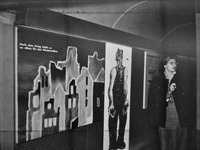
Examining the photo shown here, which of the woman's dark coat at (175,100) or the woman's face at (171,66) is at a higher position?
the woman's face at (171,66)

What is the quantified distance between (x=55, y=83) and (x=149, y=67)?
708 millimetres

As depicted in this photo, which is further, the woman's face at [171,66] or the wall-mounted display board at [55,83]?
the woman's face at [171,66]

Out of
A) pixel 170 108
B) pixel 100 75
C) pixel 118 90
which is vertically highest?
pixel 100 75

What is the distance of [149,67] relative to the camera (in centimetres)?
215

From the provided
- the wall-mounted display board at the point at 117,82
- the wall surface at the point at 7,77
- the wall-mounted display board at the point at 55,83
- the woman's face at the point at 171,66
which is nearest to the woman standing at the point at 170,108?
the woman's face at the point at 171,66

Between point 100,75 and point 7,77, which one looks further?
point 100,75

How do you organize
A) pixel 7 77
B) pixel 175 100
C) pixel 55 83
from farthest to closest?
pixel 175 100
pixel 55 83
pixel 7 77

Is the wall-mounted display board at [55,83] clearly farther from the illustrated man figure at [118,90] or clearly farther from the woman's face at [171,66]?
the woman's face at [171,66]

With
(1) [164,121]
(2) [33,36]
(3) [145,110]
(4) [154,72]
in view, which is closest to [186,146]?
(1) [164,121]

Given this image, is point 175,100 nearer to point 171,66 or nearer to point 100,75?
point 171,66

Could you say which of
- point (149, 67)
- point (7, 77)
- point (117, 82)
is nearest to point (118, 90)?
point (117, 82)

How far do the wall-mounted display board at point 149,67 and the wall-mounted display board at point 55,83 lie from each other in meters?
0.32

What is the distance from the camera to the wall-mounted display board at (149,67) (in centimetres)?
213

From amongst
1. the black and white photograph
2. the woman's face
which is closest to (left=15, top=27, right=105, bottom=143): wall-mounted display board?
the black and white photograph
